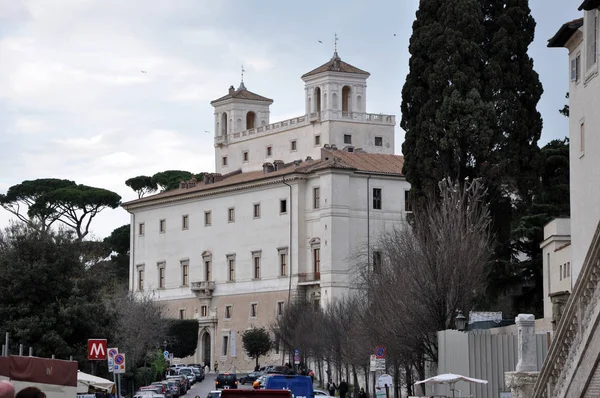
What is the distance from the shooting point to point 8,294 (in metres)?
42.7

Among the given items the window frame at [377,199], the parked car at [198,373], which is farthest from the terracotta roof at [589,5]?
the window frame at [377,199]

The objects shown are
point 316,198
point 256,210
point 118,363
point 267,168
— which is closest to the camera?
point 118,363

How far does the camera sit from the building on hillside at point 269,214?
4131 inches

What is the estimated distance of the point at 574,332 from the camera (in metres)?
20.2

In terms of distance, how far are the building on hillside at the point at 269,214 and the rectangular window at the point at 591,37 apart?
63368 mm

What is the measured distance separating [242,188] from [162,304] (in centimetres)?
1134

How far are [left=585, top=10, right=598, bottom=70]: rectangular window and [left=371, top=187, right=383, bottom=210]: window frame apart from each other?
7122 cm

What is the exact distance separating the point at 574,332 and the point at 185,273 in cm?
9931

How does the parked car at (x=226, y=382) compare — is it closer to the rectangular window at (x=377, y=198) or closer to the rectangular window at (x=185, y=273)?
the rectangular window at (x=377, y=198)

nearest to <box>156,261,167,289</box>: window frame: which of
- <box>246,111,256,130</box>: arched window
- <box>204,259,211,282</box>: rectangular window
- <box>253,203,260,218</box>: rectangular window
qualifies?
<box>204,259,211,282</box>: rectangular window

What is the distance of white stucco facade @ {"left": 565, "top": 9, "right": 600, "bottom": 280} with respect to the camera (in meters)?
34.2

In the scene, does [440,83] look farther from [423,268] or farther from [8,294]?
[8,294]

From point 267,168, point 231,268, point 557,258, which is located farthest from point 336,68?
point 557,258

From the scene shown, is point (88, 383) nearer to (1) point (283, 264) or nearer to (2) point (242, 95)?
(1) point (283, 264)
